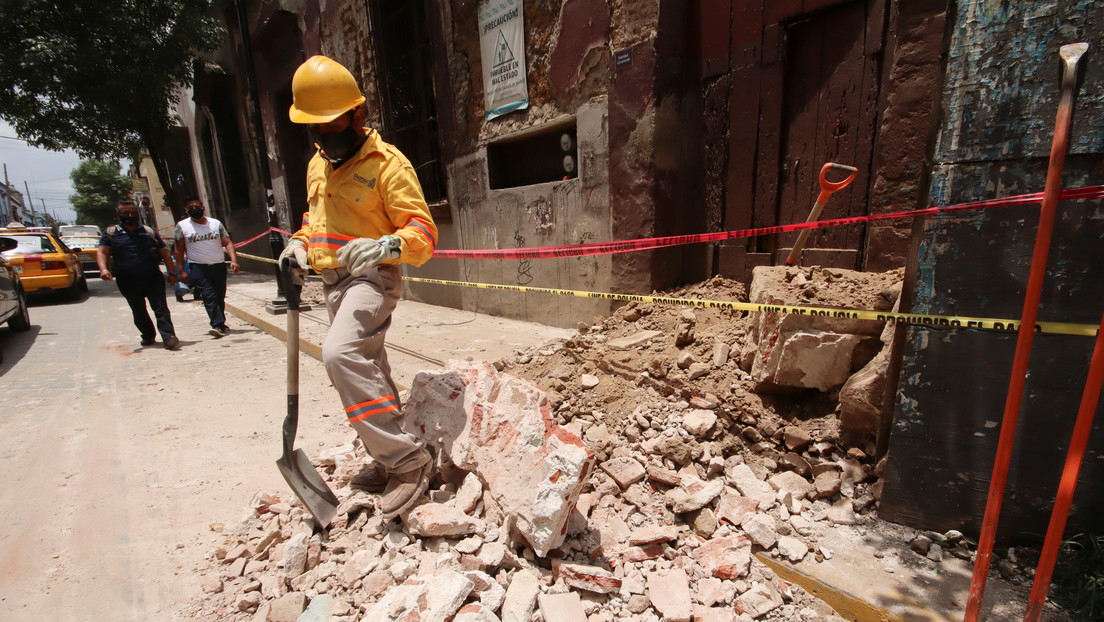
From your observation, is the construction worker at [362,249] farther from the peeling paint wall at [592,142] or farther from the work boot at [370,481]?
the peeling paint wall at [592,142]

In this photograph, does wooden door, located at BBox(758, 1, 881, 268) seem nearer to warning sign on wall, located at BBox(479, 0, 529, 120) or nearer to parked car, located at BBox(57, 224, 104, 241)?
warning sign on wall, located at BBox(479, 0, 529, 120)

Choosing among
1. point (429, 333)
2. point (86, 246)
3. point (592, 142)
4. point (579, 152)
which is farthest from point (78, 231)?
point (592, 142)

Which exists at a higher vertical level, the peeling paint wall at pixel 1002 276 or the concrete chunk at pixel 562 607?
the peeling paint wall at pixel 1002 276

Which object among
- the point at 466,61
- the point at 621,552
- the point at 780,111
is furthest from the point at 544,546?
the point at 466,61

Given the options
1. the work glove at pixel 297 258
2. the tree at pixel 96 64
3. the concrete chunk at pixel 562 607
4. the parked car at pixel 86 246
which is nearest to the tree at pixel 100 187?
the parked car at pixel 86 246

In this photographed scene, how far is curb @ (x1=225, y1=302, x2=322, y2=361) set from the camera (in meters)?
5.33

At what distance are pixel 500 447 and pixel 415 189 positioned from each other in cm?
132

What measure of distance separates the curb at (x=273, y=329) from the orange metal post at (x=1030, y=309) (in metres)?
5.46

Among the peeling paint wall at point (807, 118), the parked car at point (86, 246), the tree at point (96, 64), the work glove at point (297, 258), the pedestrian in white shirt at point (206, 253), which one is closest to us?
the work glove at point (297, 258)

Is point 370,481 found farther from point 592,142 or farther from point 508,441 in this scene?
point 592,142

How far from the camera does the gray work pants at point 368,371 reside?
2105 mm

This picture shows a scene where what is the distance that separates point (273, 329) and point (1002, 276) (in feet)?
24.6

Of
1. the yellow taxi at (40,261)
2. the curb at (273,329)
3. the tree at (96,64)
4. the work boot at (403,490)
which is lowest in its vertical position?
the curb at (273,329)

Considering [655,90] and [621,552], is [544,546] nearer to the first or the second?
[621,552]
